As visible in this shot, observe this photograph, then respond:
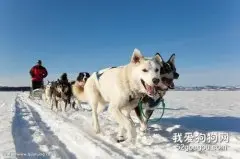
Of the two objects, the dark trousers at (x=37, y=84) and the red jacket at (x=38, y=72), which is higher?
the red jacket at (x=38, y=72)

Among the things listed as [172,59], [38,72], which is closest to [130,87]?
[172,59]

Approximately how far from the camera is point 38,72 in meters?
15.6

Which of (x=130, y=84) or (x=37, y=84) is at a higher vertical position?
(x=37, y=84)

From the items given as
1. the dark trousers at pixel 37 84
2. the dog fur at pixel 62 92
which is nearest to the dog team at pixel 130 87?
the dog fur at pixel 62 92

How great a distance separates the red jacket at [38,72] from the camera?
50.7 feet

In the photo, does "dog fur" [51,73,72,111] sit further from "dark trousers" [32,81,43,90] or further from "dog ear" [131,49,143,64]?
"dog ear" [131,49,143,64]

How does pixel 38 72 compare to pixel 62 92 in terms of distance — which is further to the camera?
pixel 38 72

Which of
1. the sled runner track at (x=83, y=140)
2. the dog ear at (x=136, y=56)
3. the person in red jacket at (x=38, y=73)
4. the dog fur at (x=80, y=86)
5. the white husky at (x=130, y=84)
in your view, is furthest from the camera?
the person in red jacket at (x=38, y=73)

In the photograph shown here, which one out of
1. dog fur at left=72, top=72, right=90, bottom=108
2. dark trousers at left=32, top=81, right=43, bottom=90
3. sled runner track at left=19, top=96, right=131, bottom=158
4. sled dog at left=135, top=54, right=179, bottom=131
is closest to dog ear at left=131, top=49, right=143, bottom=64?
sled dog at left=135, top=54, right=179, bottom=131

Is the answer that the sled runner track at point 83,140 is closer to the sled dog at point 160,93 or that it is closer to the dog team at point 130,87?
the dog team at point 130,87

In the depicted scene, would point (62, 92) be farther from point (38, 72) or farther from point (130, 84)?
point (130, 84)

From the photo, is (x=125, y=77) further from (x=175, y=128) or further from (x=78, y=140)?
(x=175, y=128)

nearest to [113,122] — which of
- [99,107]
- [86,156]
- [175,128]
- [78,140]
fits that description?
[99,107]

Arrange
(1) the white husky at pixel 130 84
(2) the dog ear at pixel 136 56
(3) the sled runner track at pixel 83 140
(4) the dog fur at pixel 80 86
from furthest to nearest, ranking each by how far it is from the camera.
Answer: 1. (4) the dog fur at pixel 80 86
2. (2) the dog ear at pixel 136 56
3. (1) the white husky at pixel 130 84
4. (3) the sled runner track at pixel 83 140
